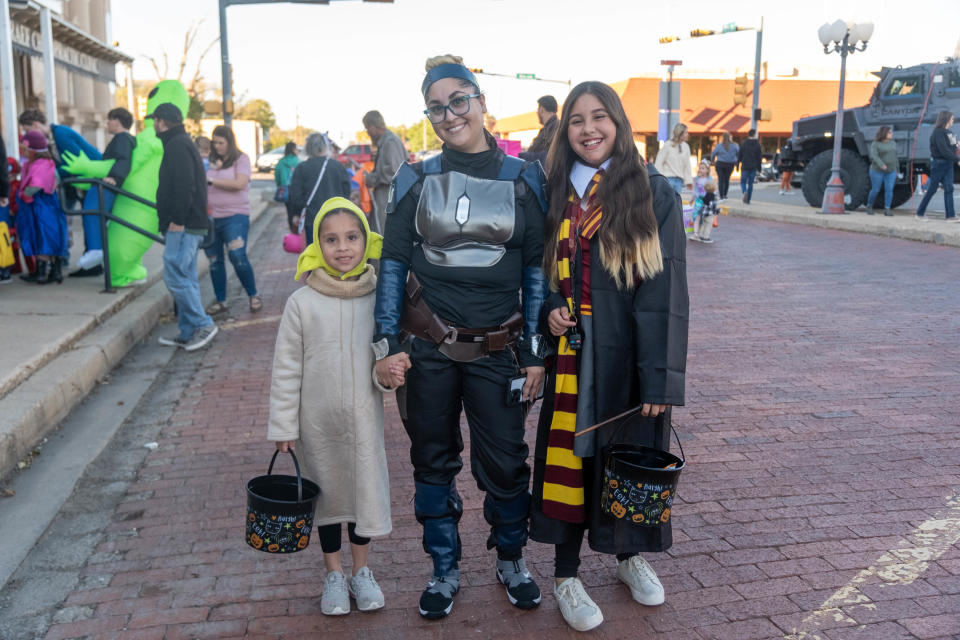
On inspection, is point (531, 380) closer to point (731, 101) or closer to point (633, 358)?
point (633, 358)

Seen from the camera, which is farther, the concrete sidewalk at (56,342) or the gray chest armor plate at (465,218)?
the concrete sidewalk at (56,342)

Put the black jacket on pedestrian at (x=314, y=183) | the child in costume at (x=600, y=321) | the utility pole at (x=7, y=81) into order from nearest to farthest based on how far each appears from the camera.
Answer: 1. the child in costume at (x=600, y=321)
2. the black jacket on pedestrian at (x=314, y=183)
3. the utility pole at (x=7, y=81)

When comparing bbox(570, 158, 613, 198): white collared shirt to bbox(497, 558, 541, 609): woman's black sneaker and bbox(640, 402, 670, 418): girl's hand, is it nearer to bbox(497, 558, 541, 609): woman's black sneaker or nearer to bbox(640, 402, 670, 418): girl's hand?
bbox(640, 402, 670, 418): girl's hand

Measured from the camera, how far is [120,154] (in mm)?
8195

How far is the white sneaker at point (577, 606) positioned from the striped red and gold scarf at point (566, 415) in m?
0.25

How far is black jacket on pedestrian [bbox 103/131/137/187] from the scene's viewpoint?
8008 millimetres

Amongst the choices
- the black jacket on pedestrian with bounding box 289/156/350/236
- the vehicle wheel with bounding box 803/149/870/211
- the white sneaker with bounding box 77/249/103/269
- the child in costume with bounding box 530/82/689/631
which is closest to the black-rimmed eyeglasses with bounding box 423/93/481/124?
the child in costume with bounding box 530/82/689/631

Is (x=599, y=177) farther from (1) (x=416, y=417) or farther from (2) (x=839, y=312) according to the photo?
(2) (x=839, y=312)

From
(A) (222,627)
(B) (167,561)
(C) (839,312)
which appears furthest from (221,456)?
(C) (839,312)

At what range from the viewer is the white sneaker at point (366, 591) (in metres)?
3.11

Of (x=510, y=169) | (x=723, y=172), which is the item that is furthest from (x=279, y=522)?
(x=723, y=172)

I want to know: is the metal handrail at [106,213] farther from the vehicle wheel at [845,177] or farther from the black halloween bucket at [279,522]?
the vehicle wheel at [845,177]

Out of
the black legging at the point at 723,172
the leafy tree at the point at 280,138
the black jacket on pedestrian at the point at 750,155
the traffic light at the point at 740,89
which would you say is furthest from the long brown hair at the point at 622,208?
the leafy tree at the point at 280,138

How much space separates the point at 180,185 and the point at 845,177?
14128mm
